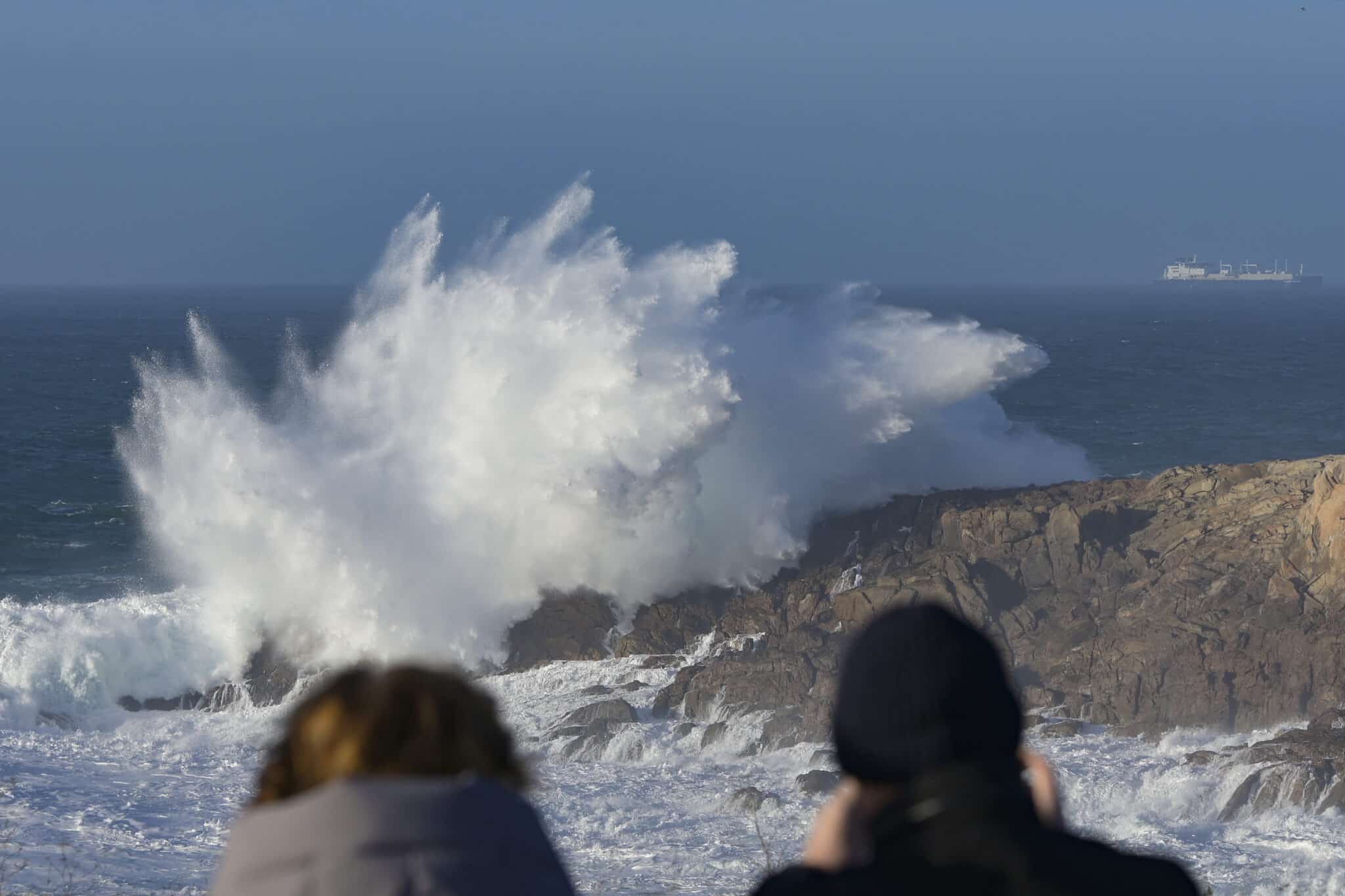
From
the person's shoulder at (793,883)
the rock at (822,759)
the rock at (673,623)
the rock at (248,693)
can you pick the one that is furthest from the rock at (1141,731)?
the person's shoulder at (793,883)

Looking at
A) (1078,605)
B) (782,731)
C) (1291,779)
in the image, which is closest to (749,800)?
(782,731)

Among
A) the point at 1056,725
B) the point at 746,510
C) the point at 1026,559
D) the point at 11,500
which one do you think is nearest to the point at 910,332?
the point at 746,510

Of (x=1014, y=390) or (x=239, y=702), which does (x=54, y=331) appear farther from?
(x=239, y=702)

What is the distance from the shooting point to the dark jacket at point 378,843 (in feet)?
5.77

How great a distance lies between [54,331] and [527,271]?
86.5 metres

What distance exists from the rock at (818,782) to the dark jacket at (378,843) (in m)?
12.6

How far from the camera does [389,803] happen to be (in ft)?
5.80

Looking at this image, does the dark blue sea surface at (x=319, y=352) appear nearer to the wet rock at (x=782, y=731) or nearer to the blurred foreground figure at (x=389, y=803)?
the wet rock at (x=782, y=731)

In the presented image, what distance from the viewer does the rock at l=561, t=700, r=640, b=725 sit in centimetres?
1639

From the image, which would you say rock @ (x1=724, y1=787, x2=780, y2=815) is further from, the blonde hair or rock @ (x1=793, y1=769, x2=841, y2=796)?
the blonde hair

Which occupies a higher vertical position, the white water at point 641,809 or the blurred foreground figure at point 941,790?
the blurred foreground figure at point 941,790

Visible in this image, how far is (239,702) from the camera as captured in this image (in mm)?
19188

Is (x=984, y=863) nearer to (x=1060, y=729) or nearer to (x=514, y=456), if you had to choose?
(x=1060, y=729)

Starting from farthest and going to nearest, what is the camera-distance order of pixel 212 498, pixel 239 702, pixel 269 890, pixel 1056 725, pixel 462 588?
pixel 212 498 < pixel 462 588 < pixel 239 702 < pixel 1056 725 < pixel 269 890
